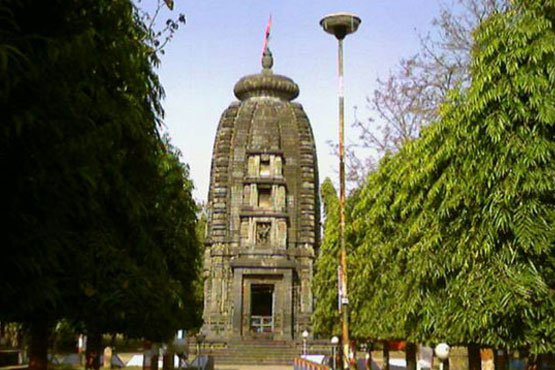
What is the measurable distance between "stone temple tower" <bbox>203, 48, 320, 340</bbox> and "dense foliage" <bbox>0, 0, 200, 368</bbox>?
30868mm

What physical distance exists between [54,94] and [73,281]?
3483mm

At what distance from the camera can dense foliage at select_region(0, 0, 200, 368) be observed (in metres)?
4.93

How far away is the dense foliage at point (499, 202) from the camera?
1081 cm

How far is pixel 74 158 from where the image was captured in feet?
17.7

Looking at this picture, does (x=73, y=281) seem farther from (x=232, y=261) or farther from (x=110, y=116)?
(x=232, y=261)

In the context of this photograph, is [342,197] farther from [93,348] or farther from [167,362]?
[167,362]

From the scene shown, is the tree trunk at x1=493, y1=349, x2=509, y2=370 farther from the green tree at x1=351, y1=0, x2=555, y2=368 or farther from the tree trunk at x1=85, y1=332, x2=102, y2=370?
the tree trunk at x1=85, y1=332, x2=102, y2=370

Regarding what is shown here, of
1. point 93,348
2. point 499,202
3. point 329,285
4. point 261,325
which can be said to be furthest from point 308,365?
point 261,325

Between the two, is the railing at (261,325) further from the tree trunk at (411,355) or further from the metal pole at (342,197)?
the metal pole at (342,197)

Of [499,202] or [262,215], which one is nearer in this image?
[499,202]

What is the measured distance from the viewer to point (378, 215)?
21.1 m

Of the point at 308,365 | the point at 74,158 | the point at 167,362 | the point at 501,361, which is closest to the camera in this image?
the point at 74,158

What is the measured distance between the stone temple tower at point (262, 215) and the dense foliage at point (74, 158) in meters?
30.9

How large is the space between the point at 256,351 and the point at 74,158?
3436cm
